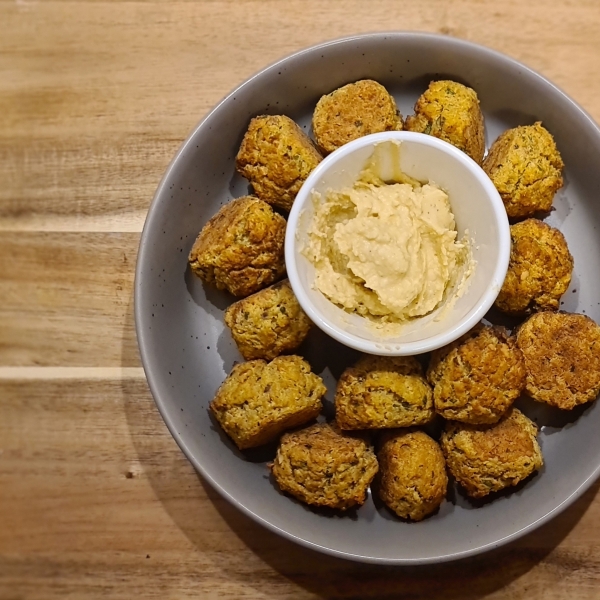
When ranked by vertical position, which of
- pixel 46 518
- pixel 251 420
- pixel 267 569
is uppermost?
pixel 251 420

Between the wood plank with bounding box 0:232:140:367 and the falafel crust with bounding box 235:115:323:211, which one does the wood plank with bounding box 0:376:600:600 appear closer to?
the wood plank with bounding box 0:232:140:367

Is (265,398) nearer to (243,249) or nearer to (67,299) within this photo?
(243,249)

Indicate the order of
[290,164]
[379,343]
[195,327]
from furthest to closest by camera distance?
[195,327], [290,164], [379,343]

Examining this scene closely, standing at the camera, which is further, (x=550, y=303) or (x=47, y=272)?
(x=47, y=272)

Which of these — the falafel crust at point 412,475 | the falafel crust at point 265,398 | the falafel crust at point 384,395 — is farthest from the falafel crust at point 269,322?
the falafel crust at point 412,475

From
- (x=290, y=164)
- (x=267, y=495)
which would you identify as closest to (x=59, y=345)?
(x=267, y=495)

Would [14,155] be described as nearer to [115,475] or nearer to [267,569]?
[115,475]

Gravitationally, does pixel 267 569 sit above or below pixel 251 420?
below

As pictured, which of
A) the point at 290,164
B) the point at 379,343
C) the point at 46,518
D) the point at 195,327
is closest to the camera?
the point at 379,343
